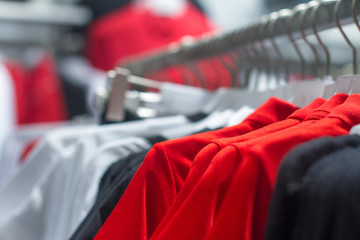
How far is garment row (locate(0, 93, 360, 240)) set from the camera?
0.27m

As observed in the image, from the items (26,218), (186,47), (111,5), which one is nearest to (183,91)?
(186,47)

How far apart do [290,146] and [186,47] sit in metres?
0.57

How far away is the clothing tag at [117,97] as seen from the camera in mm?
719

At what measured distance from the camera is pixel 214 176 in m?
0.32

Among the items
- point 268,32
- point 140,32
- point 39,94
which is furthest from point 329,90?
point 39,94

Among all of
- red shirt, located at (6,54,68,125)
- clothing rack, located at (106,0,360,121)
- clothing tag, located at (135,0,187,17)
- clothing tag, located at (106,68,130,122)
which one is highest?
clothing tag, located at (135,0,187,17)

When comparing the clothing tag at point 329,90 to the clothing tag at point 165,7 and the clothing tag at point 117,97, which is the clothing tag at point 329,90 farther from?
the clothing tag at point 165,7

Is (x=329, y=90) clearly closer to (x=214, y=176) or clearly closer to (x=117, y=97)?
(x=214, y=176)

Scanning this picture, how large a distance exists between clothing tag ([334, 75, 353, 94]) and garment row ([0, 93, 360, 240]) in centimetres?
3

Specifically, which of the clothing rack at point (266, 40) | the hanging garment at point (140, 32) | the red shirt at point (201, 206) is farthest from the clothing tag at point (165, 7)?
the red shirt at point (201, 206)

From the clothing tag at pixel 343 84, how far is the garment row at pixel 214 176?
32 mm

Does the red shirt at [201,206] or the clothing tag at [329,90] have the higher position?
the clothing tag at [329,90]

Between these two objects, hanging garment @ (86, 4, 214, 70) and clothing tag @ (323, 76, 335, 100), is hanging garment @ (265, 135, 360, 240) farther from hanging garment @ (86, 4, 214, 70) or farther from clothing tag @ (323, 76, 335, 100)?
hanging garment @ (86, 4, 214, 70)

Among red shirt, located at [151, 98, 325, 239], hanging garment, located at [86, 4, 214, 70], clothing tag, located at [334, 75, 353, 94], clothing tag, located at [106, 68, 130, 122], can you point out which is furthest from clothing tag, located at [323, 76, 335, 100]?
hanging garment, located at [86, 4, 214, 70]
